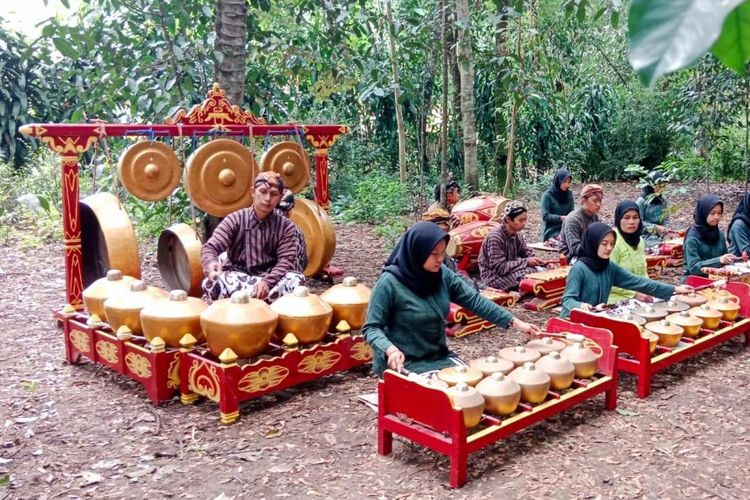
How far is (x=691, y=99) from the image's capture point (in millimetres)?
10086

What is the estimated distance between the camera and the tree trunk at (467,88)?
7.19 m

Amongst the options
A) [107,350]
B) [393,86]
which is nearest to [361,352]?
[107,350]

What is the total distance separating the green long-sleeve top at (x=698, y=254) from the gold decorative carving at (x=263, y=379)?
3793mm

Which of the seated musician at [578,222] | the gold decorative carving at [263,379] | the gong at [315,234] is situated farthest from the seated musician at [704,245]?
the gold decorative carving at [263,379]

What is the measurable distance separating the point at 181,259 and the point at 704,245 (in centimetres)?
452

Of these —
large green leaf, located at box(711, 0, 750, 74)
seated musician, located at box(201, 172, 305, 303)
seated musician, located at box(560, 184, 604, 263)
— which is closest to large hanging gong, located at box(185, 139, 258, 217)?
seated musician, located at box(201, 172, 305, 303)

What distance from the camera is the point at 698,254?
6.12 meters

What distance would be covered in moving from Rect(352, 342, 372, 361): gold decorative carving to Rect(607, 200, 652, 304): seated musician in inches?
73.2

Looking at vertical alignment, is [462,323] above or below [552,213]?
below

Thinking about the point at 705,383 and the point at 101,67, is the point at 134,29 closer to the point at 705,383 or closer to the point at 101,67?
the point at 101,67

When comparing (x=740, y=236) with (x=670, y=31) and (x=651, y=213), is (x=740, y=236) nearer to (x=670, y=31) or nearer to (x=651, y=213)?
(x=651, y=213)

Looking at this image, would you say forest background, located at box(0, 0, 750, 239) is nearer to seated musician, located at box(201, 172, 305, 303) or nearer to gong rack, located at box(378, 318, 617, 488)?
seated musician, located at box(201, 172, 305, 303)

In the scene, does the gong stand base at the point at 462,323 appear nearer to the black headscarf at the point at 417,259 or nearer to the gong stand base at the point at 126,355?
the black headscarf at the point at 417,259

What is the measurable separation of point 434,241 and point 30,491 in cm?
217
